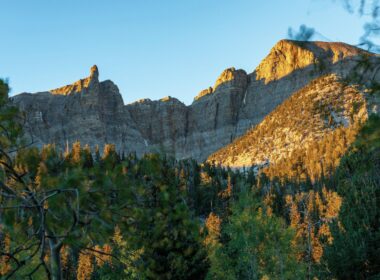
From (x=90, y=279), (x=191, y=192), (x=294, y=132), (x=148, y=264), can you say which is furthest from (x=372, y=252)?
(x=294, y=132)

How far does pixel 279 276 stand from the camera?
105 feet

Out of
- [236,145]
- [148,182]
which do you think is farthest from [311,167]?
[148,182]

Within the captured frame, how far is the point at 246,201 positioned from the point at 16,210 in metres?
28.9

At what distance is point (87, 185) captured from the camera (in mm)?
5039

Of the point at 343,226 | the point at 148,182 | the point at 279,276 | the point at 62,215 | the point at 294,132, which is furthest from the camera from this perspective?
the point at 294,132

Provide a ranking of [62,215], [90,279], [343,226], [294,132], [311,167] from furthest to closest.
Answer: [294,132]
[311,167]
[90,279]
[343,226]
[62,215]

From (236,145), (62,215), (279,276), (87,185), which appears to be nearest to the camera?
(87,185)

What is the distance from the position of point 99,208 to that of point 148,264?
0.99 m

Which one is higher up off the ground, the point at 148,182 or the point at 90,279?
the point at 148,182

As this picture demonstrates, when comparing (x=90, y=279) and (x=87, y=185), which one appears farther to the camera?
(x=90, y=279)

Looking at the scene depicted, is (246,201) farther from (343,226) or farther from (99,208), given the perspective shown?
(99,208)

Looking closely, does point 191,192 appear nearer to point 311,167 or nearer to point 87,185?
point 311,167

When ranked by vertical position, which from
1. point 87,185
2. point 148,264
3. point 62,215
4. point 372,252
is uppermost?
point 87,185

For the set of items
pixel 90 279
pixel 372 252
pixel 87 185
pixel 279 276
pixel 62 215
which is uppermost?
pixel 87 185
